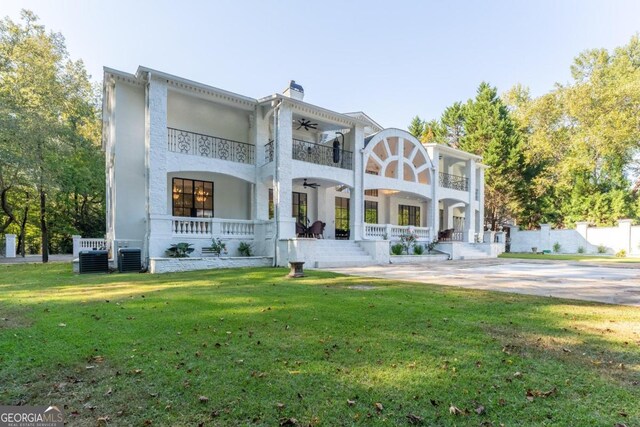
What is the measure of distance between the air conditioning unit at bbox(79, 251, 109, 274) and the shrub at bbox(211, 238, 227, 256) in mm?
3577

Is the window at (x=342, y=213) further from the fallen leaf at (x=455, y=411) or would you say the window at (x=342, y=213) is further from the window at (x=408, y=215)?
the fallen leaf at (x=455, y=411)

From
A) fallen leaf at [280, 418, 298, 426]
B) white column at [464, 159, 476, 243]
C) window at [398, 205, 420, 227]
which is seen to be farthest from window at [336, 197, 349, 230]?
fallen leaf at [280, 418, 298, 426]

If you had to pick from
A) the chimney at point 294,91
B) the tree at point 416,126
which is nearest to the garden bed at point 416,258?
the chimney at point 294,91

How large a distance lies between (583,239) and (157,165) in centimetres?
3331

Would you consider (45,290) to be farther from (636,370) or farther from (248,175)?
(636,370)

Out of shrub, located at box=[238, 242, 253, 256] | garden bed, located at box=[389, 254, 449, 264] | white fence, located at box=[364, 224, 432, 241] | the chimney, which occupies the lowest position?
garden bed, located at box=[389, 254, 449, 264]

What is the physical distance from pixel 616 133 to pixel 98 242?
4067 cm

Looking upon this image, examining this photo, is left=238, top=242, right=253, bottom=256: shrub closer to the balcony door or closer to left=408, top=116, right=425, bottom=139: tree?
the balcony door

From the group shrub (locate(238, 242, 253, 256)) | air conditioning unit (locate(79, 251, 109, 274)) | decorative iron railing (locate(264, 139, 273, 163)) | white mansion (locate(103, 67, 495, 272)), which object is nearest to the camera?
air conditioning unit (locate(79, 251, 109, 274))

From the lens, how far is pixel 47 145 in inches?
738

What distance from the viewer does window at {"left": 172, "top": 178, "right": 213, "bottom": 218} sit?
14422 millimetres

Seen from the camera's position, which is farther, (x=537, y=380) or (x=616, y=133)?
(x=616, y=133)

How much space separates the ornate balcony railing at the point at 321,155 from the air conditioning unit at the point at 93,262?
8917 millimetres

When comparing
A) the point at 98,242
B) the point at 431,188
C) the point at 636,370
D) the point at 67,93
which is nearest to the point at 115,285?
the point at 636,370
